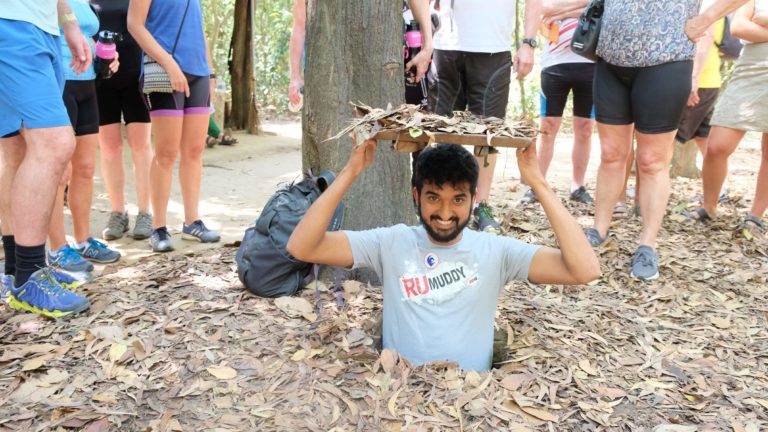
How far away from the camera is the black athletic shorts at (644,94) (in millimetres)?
4105

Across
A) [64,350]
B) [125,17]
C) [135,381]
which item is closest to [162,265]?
[64,350]

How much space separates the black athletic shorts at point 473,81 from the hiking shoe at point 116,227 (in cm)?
267

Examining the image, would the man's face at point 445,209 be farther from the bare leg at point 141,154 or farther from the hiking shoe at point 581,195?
the hiking shoe at point 581,195

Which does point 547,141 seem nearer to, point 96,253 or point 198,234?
point 198,234

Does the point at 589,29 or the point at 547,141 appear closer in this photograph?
the point at 589,29

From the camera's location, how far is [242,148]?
10375mm

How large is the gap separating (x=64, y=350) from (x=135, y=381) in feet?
1.48

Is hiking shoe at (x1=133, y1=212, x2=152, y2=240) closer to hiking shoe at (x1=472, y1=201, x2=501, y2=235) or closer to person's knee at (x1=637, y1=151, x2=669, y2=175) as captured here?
hiking shoe at (x1=472, y1=201, x2=501, y2=235)

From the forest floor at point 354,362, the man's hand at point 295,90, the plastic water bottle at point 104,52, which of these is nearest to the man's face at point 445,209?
the forest floor at point 354,362

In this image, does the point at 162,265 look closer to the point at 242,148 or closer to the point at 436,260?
the point at 436,260

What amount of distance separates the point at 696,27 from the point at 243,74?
8.99 m

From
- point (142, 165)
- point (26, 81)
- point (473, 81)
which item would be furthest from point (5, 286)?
point (473, 81)

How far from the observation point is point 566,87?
18.7ft

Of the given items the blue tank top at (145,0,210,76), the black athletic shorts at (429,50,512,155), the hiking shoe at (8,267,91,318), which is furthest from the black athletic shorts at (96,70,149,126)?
the black athletic shorts at (429,50,512,155)
